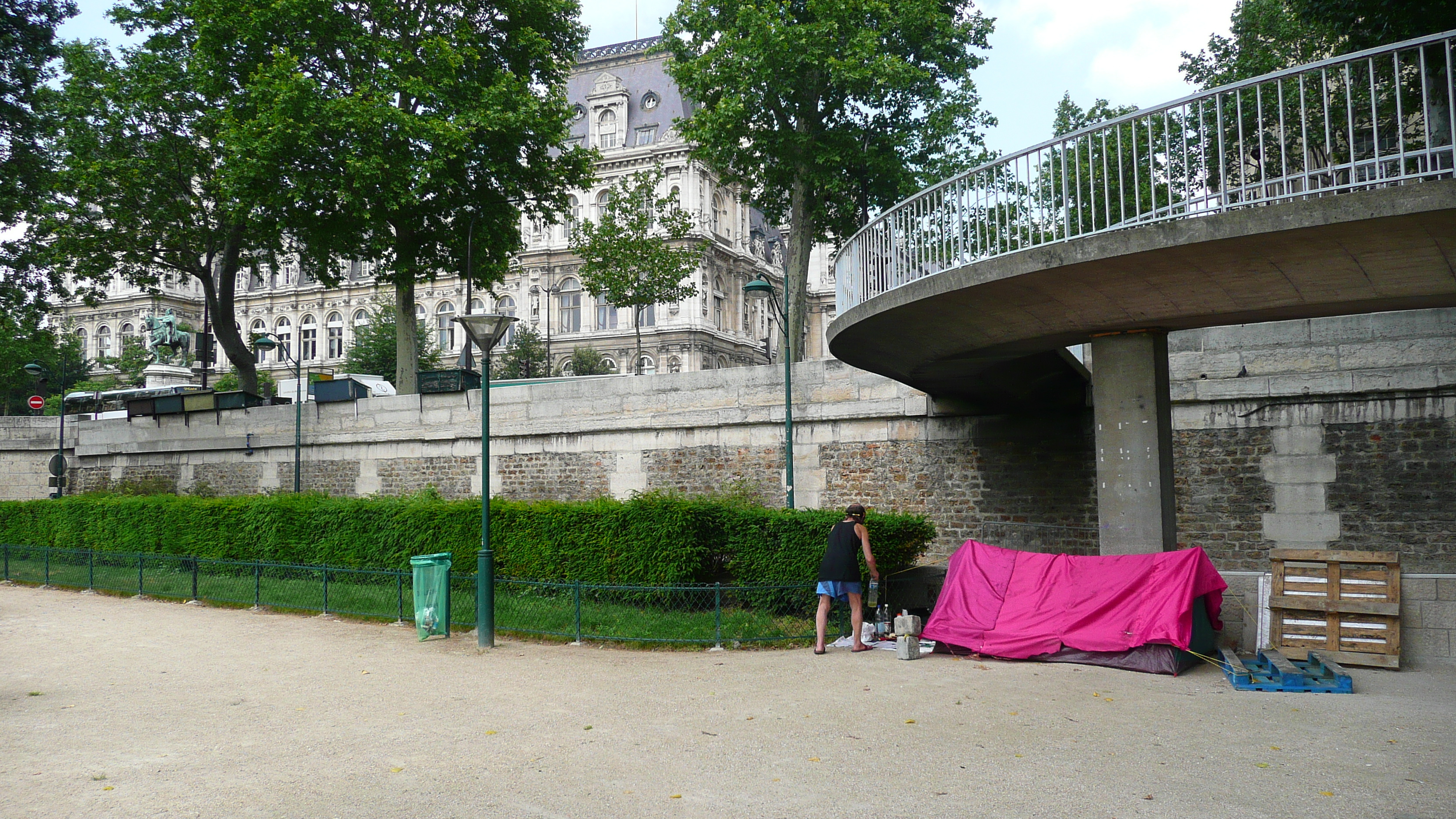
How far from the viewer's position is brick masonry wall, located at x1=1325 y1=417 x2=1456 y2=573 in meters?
13.1

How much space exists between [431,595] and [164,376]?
31326 millimetres

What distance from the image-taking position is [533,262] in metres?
58.2

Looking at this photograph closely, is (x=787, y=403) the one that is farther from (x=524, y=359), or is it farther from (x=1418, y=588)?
(x=524, y=359)

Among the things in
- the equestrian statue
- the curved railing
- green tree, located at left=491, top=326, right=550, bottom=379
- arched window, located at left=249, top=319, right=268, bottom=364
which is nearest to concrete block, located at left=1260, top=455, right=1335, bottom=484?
the curved railing

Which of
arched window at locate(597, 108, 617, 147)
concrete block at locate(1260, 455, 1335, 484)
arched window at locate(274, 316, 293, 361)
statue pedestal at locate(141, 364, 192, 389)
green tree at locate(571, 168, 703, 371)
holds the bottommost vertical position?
concrete block at locate(1260, 455, 1335, 484)

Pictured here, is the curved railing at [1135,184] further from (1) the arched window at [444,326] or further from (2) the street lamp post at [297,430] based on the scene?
(1) the arched window at [444,326]

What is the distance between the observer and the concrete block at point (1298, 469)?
45.8 ft

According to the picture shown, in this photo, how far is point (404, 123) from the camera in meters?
22.9

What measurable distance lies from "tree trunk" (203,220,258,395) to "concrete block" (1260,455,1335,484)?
2545cm

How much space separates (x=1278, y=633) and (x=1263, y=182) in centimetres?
504

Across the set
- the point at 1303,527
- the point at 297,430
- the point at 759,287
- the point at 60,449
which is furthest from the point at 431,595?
the point at 60,449

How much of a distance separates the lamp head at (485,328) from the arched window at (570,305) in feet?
154

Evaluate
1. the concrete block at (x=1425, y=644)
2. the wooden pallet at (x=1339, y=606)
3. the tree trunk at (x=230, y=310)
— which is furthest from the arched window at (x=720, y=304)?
the concrete block at (x=1425, y=644)

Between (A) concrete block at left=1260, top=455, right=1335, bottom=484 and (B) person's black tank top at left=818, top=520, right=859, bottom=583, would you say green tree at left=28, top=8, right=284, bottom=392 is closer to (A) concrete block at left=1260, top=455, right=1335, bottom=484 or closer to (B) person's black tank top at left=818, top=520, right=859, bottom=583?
(B) person's black tank top at left=818, top=520, right=859, bottom=583
